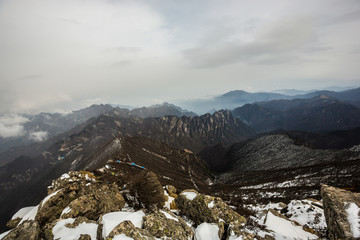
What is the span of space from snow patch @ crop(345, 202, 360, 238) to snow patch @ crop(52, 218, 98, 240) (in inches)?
906

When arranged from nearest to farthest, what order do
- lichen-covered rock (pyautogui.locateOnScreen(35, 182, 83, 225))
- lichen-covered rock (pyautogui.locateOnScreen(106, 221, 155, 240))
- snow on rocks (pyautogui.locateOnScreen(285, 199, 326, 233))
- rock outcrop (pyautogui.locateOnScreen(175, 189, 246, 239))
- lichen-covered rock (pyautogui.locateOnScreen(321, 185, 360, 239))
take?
lichen-covered rock (pyautogui.locateOnScreen(106, 221, 155, 240)), lichen-covered rock (pyautogui.locateOnScreen(321, 185, 360, 239)), rock outcrop (pyautogui.locateOnScreen(175, 189, 246, 239)), lichen-covered rock (pyautogui.locateOnScreen(35, 182, 83, 225)), snow on rocks (pyautogui.locateOnScreen(285, 199, 326, 233))

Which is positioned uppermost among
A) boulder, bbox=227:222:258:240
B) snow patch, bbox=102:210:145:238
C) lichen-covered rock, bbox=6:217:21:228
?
snow patch, bbox=102:210:145:238

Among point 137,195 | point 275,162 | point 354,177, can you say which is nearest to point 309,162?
point 275,162

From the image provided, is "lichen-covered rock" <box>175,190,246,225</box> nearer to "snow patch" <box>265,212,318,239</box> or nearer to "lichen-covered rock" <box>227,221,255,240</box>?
"lichen-covered rock" <box>227,221,255,240</box>

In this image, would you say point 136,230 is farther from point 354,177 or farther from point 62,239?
point 354,177

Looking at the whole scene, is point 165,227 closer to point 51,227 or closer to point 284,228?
point 51,227

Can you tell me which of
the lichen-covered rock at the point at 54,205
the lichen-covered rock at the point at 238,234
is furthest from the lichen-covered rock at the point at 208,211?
the lichen-covered rock at the point at 54,205

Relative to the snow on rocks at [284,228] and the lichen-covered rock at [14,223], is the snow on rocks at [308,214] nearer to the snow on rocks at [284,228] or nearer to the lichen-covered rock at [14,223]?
the snow on rocks at [284,228]

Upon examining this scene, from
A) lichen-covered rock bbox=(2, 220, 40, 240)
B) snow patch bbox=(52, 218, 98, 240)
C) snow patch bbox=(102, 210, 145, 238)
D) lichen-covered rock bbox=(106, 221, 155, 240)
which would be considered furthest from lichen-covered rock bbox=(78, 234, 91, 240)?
lichen-covered rock bbox=(2, 220, 40, 240)

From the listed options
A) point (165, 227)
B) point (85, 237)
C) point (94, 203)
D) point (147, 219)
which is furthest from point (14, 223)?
point (165, 227)

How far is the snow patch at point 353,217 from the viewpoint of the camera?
12.8 metres

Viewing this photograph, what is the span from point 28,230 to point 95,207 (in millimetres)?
6749

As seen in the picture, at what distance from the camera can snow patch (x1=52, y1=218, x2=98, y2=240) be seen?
50.8 ft

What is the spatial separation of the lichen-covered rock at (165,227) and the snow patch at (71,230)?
229 inches
